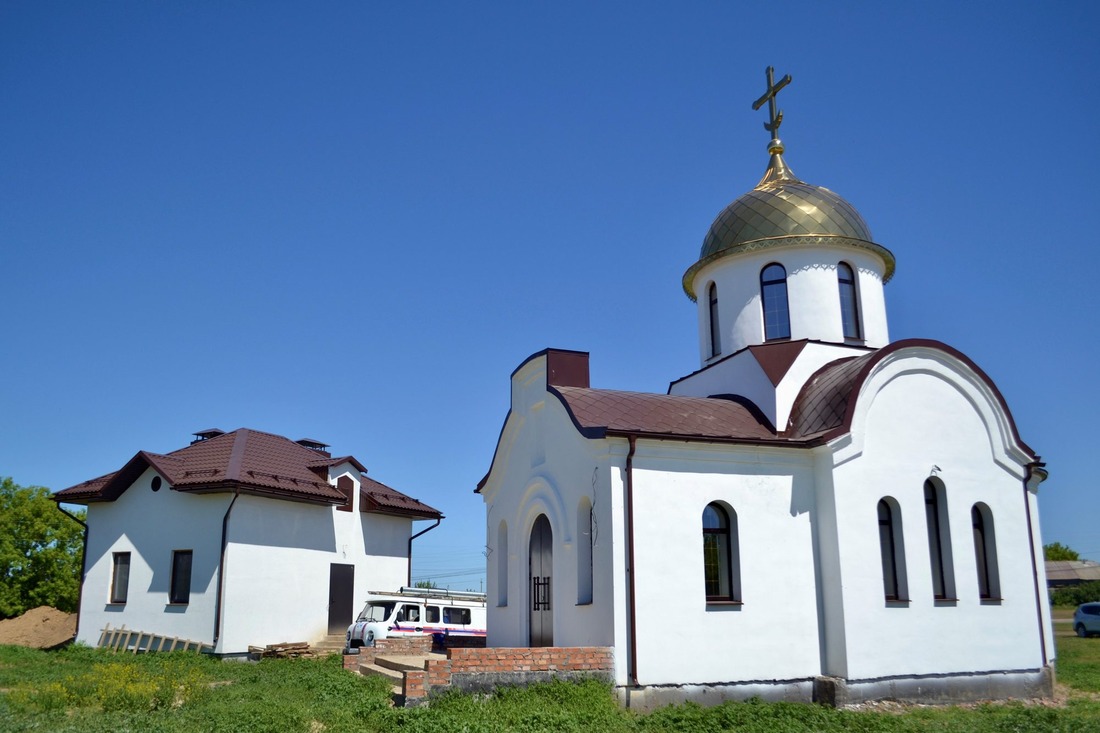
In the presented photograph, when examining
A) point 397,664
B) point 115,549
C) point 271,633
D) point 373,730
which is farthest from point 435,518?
point 373,730

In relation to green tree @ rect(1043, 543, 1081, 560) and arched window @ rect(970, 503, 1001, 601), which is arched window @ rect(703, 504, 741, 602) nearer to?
arched window @ rect(970, 503, 1001, 601)

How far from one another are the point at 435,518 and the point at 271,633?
20.5ft

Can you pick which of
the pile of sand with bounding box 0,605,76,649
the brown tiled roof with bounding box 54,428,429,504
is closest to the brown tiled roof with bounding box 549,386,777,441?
the brown tiled roof with bounding box 54,428,429,504

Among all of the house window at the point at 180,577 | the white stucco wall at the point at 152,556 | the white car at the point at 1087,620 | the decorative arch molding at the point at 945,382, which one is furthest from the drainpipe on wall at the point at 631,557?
the white car at the point at 1087,620

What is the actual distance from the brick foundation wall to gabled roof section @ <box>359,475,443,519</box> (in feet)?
41.5

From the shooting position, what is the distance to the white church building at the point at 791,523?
12914mm

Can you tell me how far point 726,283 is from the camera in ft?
57.7

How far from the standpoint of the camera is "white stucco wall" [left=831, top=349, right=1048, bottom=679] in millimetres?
13547

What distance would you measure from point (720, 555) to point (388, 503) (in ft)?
41.5

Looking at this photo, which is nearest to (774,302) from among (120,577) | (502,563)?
(502,563)

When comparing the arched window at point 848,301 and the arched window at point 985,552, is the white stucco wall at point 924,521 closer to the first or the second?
the arched window at point 985,552

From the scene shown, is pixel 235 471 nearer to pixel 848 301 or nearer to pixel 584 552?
pixel 584 552

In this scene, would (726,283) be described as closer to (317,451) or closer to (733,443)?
(733,443)

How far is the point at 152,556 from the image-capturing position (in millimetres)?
21406
